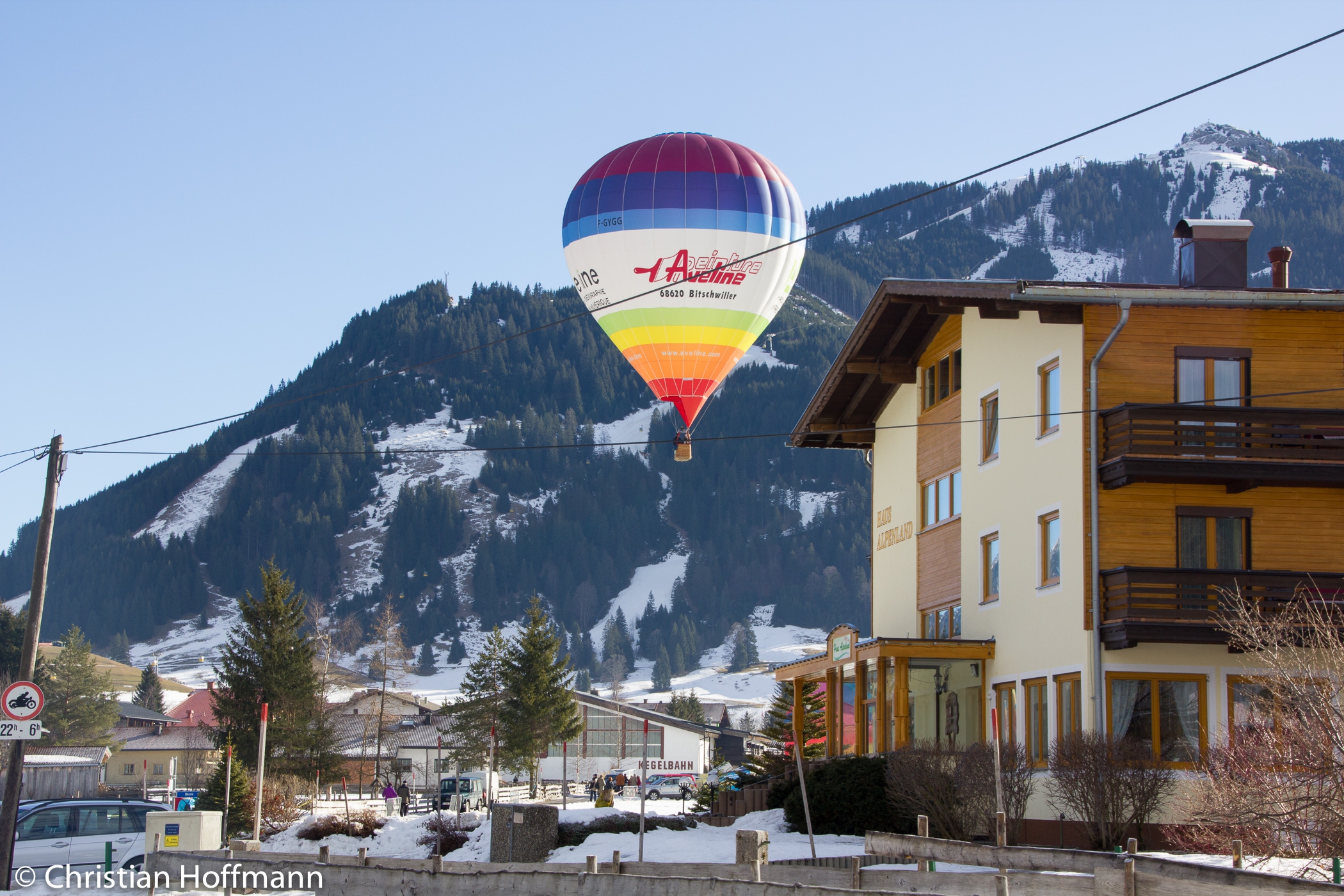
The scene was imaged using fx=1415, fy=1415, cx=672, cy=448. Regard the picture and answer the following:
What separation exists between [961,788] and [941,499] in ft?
33.3

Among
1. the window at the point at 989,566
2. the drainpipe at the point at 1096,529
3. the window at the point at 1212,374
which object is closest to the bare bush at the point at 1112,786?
the drainpipe at the point at 1096,529

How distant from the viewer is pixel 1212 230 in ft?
94.0

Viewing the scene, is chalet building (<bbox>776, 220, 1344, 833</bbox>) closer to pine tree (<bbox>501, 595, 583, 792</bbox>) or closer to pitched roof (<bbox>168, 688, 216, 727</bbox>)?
pine tree (<bbox>501, 595, 583, 792</bbox>)

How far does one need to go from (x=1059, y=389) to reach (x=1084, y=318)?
171 cm

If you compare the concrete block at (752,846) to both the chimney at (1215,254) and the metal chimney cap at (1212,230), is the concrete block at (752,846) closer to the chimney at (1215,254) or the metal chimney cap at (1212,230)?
the metal chimney cap at (1212,230)

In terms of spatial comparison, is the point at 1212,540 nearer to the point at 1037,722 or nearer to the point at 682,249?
the point at 1037,722

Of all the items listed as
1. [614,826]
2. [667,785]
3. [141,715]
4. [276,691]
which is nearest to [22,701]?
[614,826]

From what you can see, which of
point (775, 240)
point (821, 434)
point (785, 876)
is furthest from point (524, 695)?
point (785, 876)

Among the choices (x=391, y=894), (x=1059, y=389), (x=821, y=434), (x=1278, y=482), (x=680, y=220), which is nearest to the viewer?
(x=391, y=894)

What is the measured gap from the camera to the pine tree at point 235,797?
4257 cm

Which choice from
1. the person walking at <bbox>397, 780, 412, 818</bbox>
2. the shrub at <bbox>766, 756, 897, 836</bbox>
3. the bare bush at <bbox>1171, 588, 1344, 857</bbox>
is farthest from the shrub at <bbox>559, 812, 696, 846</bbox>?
the person walking at <bbox>397, 780, 412, 818</bbox>

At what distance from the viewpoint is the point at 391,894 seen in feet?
44.2

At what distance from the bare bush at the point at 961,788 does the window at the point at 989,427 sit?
684 centimetres

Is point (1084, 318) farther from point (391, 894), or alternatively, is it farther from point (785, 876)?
point (391, 894)
